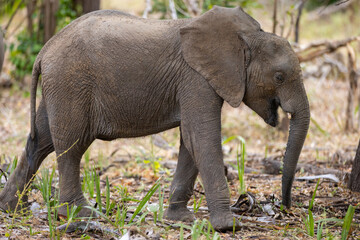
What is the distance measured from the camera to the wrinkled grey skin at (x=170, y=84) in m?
4.40

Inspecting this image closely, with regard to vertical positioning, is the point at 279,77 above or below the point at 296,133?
above

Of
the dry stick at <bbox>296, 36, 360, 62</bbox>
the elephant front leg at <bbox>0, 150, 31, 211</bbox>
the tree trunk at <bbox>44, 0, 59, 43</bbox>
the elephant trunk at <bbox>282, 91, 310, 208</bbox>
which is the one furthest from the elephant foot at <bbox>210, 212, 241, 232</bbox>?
the tree trunk at <bbox>44, 0, 59, 43</bbox>

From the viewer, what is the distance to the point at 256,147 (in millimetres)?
8812

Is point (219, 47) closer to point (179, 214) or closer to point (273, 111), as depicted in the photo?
point (273, 111)

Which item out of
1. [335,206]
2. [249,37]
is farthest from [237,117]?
[249,37]

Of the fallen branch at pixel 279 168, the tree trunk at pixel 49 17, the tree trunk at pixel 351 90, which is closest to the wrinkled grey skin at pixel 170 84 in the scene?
the fallen branch at pixel 279 168

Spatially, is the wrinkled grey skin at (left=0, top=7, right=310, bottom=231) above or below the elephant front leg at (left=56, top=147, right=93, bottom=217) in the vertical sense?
above

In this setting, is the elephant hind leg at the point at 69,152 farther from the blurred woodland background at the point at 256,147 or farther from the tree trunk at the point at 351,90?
the tree trunk at the point at 351,90

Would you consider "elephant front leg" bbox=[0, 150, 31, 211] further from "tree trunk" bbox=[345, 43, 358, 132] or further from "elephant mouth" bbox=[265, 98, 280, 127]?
"tree trunk" bbox=[345, 43, 358, 132]

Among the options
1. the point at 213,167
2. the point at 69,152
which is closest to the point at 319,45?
the point at 213,167

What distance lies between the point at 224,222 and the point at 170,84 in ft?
3.95

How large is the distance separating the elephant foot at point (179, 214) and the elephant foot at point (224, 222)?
1.51 feet

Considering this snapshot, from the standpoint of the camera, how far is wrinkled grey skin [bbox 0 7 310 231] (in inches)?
173

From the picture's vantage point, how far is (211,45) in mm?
4449
